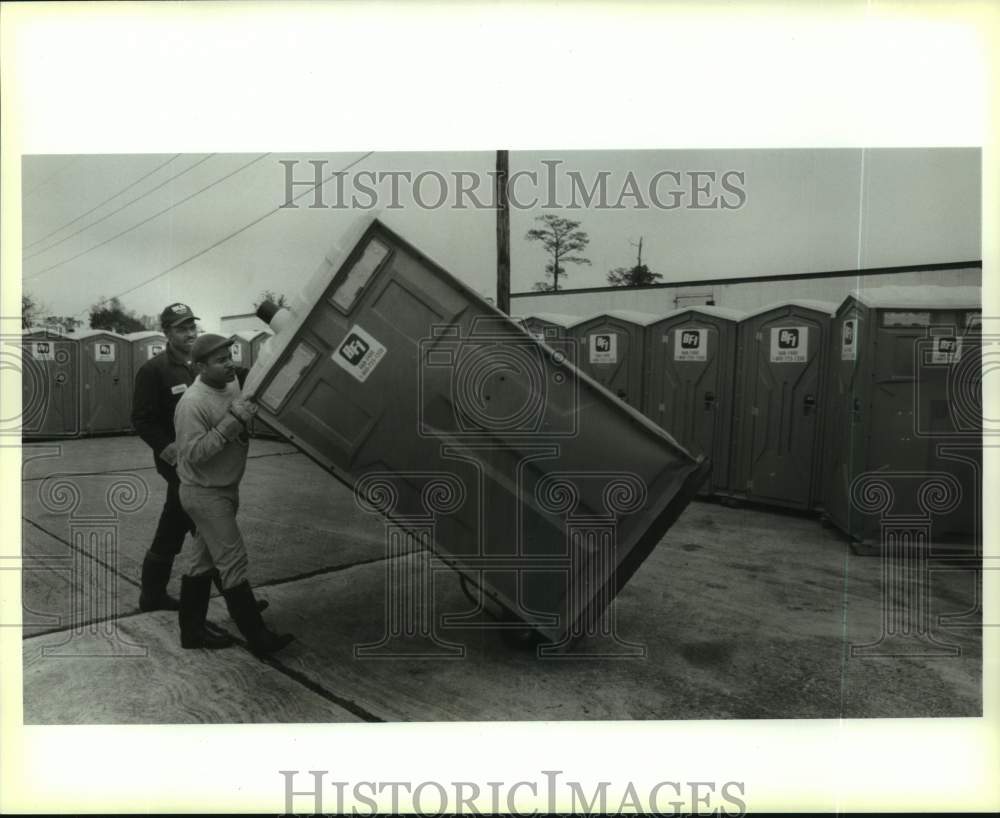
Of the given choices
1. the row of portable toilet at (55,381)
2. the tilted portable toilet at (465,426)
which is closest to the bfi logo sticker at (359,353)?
the tilted portable toilet at (465,426)

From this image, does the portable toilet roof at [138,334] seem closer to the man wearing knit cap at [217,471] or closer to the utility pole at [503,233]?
the man wearing knit cap at [217,471]

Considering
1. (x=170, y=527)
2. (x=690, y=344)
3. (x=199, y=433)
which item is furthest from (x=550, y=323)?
(x=199, y=433)

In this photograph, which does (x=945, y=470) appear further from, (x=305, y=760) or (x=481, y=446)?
(x=305, y=760)

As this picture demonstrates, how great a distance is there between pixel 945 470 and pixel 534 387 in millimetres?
2764

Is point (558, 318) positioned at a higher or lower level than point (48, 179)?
lower

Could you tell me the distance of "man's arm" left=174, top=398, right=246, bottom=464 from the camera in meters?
3.06

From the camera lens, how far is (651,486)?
3.02 meters

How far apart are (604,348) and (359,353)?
4.81 meters

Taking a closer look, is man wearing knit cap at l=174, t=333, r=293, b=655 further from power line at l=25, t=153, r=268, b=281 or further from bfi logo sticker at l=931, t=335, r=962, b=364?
bfi logo sticker at l=931, t=335, r=962, b=364

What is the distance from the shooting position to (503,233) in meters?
3.68

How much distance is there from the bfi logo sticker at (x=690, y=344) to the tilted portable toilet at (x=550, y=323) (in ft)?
3.52
